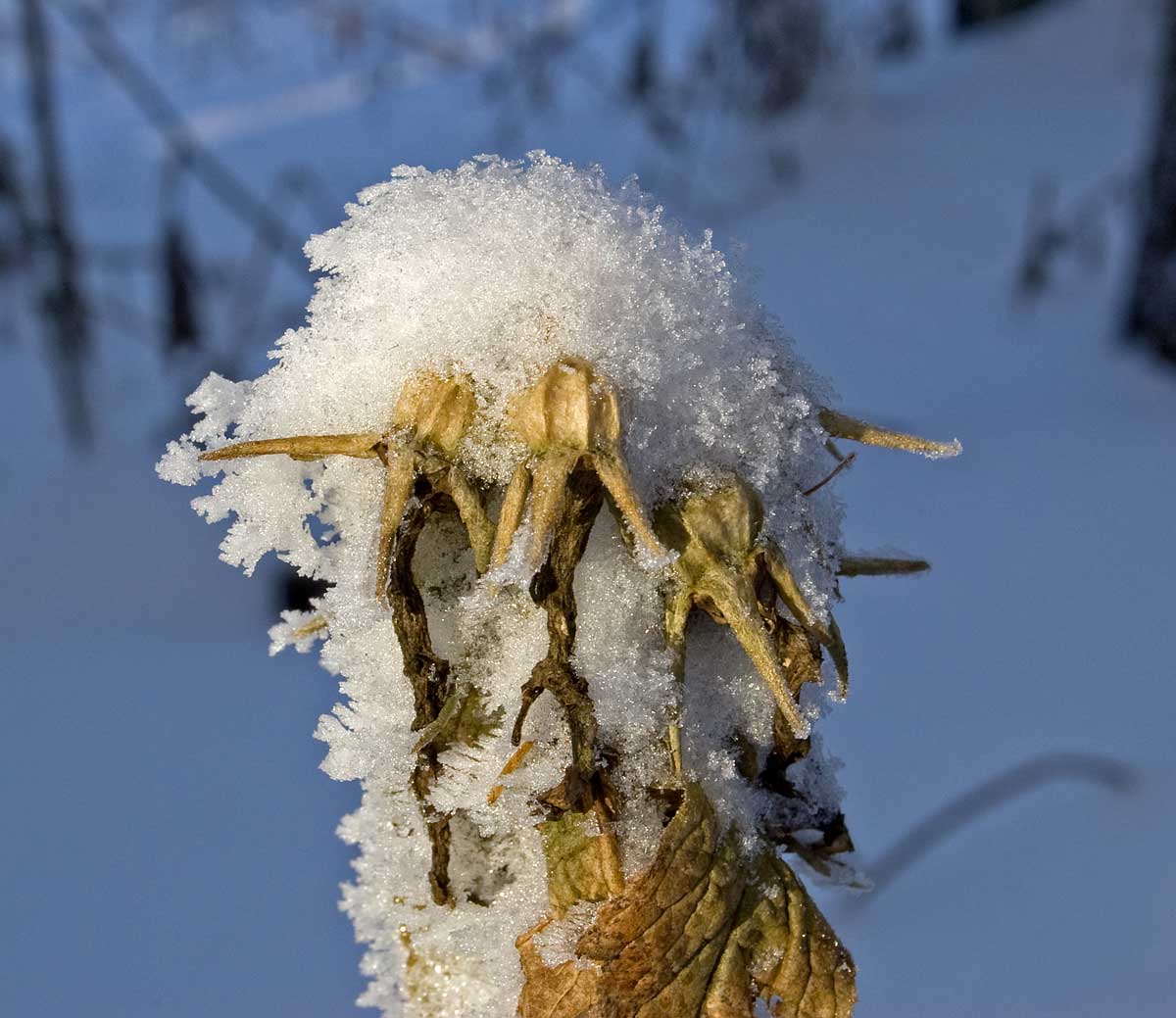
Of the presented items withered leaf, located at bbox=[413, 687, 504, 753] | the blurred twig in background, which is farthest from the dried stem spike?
the blurred twig in background

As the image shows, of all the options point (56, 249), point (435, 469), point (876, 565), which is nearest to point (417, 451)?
point (435, 469)

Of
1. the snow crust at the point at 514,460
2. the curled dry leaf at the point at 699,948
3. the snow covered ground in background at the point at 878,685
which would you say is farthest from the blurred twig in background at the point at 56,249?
the curled dry leaf at the point at 699,948

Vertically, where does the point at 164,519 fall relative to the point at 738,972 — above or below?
above

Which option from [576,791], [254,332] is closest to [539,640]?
[576,791]

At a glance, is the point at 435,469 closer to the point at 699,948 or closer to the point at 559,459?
the point at 559,459

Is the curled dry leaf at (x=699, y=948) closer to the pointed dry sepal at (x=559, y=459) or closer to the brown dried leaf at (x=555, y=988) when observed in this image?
the brown dried leaf at (x=555, y=988)

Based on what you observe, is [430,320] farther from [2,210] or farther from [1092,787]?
[2,210]

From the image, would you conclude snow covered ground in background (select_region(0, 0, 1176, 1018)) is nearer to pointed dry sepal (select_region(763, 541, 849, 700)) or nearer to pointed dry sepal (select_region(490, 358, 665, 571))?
pointed dry sepal (select_region(763, 541, 849, 700))
